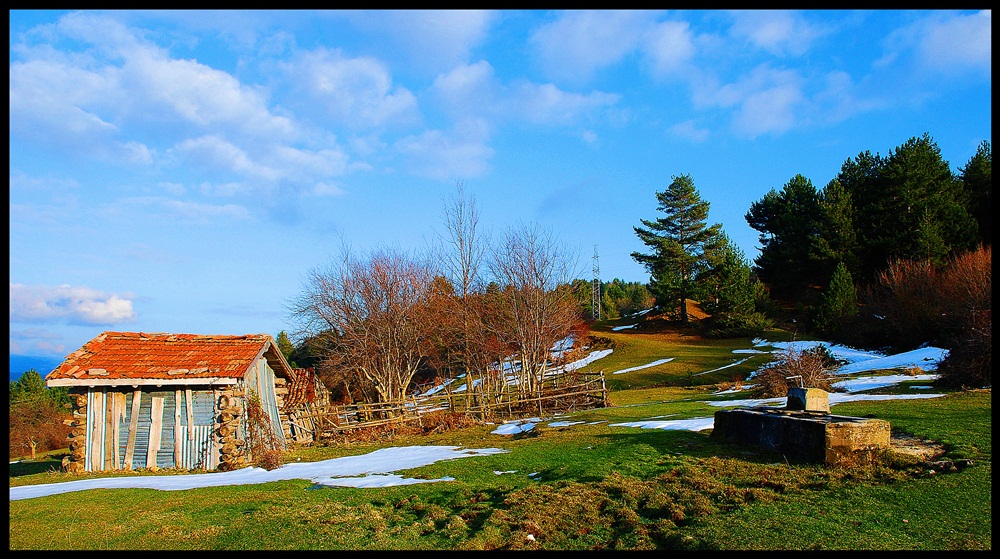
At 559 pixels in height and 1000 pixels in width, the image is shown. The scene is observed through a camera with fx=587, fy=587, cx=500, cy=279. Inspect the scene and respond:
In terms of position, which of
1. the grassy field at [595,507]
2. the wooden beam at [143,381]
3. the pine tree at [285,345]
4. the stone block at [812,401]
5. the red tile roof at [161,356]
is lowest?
the grassy field at [595,507]

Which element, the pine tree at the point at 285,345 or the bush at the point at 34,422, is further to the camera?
the pine tree at the point at 285,345

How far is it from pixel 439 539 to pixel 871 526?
14.0 ft

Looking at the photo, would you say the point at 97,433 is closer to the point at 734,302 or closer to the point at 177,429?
the point at 177,429

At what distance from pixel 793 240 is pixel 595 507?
49.1 meters

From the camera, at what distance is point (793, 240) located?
1957 inches

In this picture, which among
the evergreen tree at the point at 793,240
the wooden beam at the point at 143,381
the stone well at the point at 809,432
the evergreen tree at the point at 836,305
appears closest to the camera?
the stone well at the point at 809,432

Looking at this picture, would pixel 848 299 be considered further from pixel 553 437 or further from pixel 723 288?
pixel 553 437

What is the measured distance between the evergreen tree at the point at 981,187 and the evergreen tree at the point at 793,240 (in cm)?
986

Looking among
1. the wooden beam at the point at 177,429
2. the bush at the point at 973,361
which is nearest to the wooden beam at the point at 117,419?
the wooden beam at the point at 177,429

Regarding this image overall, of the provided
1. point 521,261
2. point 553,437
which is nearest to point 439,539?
point 553,437

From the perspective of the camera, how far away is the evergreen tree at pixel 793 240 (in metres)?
47.7

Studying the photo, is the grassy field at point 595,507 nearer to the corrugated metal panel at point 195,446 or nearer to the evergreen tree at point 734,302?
the corrugated metal panel at point 195,446

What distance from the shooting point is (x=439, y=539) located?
6230 millimetres

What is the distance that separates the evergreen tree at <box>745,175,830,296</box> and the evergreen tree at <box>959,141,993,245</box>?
986cm
